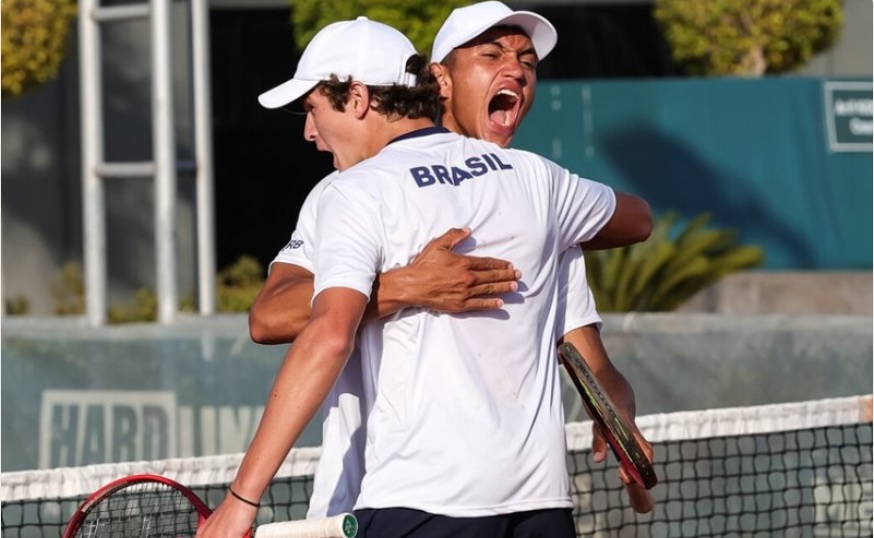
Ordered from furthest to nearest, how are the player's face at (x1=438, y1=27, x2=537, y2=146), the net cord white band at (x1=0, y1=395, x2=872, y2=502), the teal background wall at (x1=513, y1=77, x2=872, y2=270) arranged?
1. the teal background wall at (x1=513, y1=77, x2=872, y2=270)
2. the net cord white band at (x1=0, y1=395, x2=872, y2=502)
3. the player's face at (x1=438, y1=27, x2=537, y2=146)

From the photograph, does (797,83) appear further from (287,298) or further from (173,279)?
(287,298)

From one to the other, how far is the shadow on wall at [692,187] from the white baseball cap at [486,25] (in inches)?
429

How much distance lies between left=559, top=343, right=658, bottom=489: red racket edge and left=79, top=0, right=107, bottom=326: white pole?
538cm

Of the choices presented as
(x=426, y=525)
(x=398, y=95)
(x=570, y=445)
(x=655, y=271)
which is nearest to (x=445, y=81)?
(x=398, y=95)

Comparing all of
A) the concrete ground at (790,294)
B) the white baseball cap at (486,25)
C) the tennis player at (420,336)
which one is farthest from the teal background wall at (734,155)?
the tennis player at (420,336)

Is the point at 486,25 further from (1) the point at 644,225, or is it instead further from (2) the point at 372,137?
(1) the point at 644,225

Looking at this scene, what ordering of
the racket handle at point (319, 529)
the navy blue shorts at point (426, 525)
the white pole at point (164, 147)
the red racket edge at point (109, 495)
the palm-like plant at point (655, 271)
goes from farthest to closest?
1. the palm-like plant at point (655, 271)
2. the white pole at point (164, 147)
3. the red racket edge at point (109, 495)
4. the navy blue shorts at point (426, 525)
5. the racket handle at point (319, 529)

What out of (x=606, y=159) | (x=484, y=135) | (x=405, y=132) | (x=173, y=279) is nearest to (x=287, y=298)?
(x=405, y=132)

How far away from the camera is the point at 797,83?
15047 millimetres

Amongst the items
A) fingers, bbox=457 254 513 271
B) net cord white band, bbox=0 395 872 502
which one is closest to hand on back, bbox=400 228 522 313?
fingers, bbox=457 254 513 271

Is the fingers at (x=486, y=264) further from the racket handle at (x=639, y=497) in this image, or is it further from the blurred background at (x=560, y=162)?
the blurred background at (x=560, y=162)

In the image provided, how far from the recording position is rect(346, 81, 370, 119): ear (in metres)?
3.55

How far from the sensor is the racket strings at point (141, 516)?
3.59 meters

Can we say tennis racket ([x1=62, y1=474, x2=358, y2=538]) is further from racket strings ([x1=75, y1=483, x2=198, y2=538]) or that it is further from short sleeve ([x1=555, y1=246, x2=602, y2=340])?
short sleeve ([x1=555, y1=246, x2=602, y2=340])
